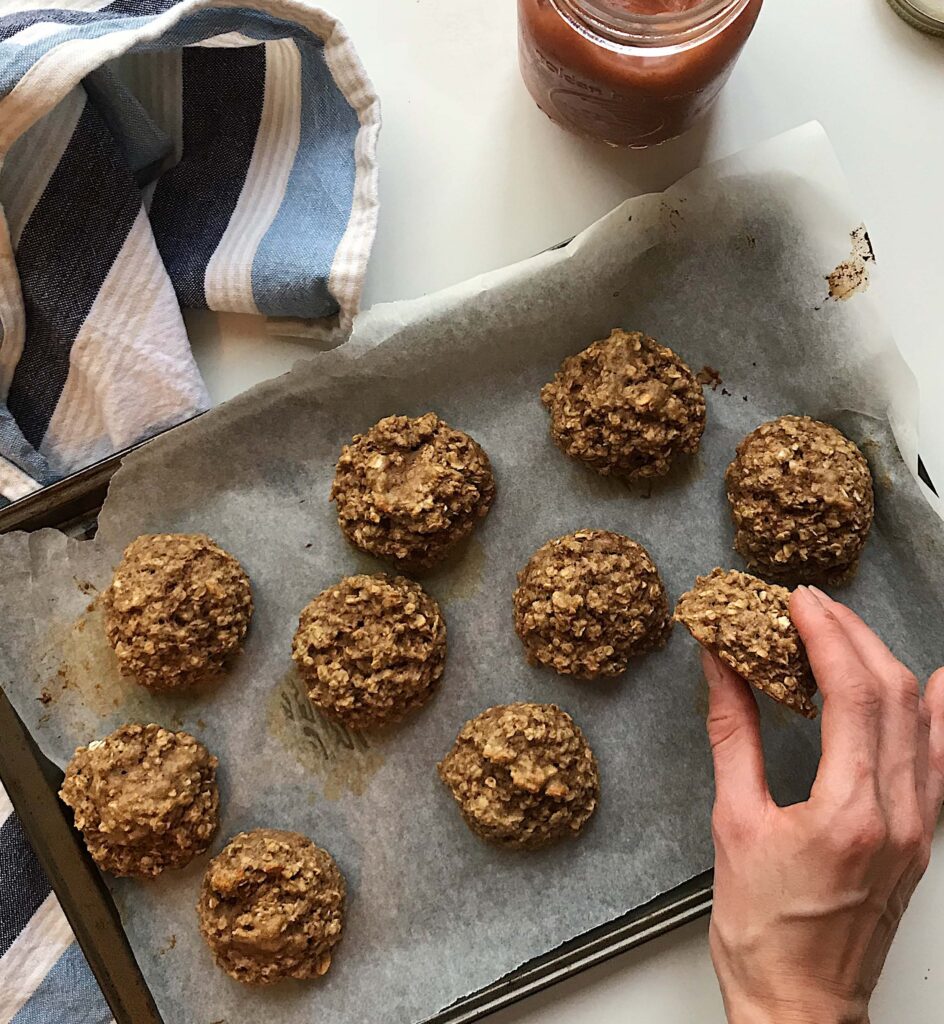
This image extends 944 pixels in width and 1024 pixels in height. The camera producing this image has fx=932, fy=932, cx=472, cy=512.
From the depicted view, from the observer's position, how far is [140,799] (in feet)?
4.82

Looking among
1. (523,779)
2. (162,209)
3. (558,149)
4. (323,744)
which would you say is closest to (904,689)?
(523,779)

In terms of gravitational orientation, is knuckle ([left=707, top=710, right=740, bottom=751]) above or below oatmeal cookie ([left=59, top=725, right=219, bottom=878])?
below

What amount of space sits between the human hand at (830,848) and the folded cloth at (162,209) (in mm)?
977

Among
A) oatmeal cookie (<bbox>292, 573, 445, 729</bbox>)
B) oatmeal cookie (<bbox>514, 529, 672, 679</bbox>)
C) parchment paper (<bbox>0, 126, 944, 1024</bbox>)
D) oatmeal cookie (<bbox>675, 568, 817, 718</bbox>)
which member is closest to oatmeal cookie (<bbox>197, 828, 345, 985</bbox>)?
parchment paper (<bbox>0, 126, 944, 1024</bbox>)

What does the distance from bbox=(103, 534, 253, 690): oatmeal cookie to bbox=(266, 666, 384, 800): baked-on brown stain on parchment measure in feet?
0.47

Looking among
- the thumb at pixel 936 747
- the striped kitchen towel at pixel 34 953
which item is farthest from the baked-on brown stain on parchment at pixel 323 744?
the thumb at pixel 936 747

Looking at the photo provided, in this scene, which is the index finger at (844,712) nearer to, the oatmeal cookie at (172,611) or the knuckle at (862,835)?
the knuckle at (862,835)

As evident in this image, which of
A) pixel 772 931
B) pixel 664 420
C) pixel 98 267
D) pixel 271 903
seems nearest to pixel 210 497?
pixel 98 267

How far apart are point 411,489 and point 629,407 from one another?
384mm

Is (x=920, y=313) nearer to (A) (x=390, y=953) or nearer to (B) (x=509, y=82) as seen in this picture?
(B) (x=509, y=82)

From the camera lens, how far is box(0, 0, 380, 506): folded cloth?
5.08 feet

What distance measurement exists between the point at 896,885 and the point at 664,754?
39 cm

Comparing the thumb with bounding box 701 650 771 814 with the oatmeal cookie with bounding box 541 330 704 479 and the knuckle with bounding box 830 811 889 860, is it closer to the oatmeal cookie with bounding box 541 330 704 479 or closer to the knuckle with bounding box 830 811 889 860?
the knuckle with bounding box 830 811 889 860

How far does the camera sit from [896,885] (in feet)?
4.31
